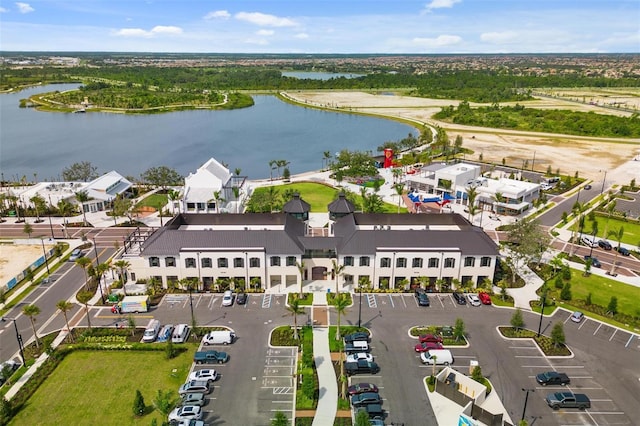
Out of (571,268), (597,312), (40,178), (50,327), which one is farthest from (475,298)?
(40,178)

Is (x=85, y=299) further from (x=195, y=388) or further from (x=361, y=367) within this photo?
(x=361, y=367)

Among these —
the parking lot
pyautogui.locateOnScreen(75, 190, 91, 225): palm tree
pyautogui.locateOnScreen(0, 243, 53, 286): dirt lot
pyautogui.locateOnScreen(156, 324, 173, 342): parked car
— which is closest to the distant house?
pyautogui.locateOnScreen(75, 190, 91, 225): palm tree

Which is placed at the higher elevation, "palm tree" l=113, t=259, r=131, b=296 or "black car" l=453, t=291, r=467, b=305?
"palm tree" l=113, t=259, r=131, b=296

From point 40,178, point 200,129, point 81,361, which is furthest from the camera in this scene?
point 200,129

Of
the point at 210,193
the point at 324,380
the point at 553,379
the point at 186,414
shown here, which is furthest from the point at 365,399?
the point at 210,193

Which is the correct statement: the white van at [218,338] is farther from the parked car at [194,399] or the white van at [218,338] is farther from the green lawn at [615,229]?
the green lawn at [615,229]

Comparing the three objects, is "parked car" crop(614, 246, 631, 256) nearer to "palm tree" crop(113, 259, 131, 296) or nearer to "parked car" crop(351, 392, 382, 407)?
"parked car" crop(351, 392, 382, 407)

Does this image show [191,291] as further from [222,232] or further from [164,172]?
[164,172]
